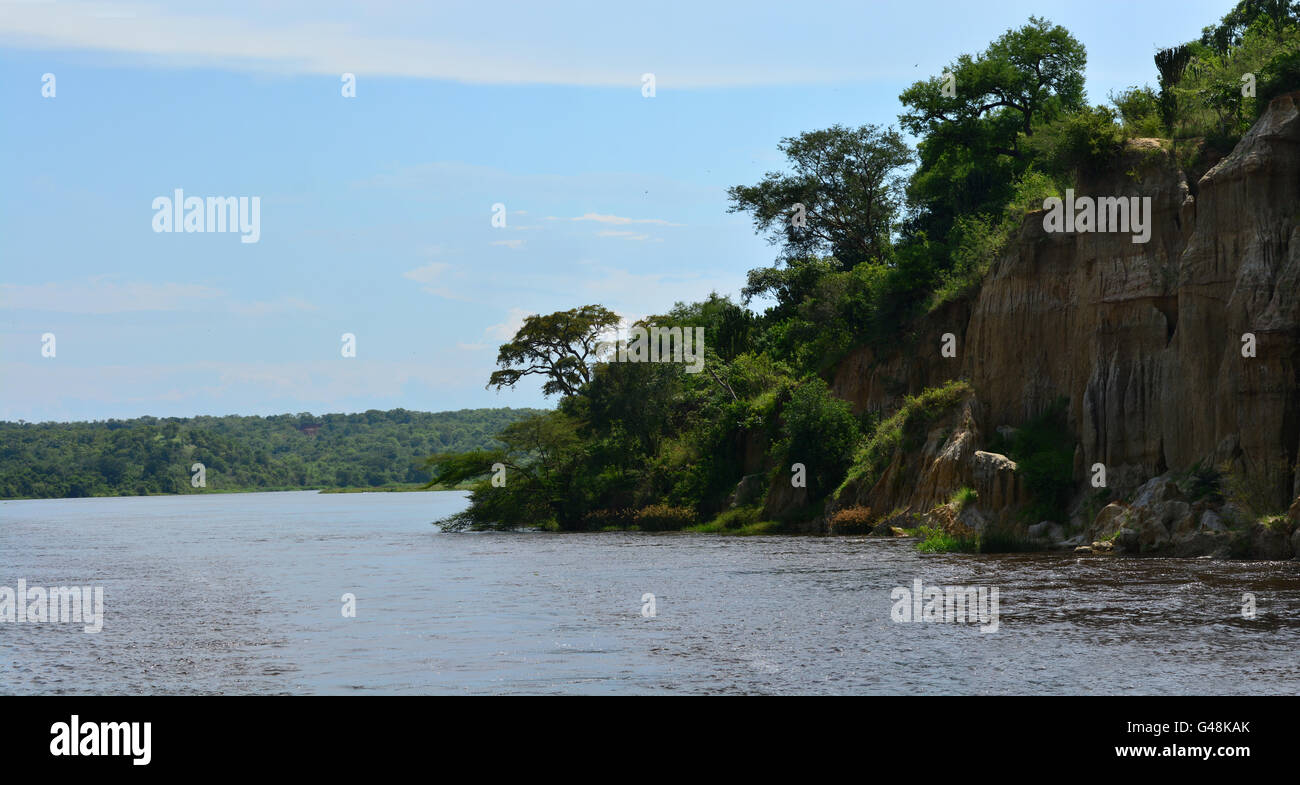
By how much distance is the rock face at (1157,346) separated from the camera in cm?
3306

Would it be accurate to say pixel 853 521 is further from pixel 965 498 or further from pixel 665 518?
pixel 665 518

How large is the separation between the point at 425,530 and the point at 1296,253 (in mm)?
48995

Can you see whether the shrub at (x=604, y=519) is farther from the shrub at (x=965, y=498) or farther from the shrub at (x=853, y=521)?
the shrub at (x=965, y=498)

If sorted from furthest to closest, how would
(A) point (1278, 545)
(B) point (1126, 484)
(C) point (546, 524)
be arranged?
(C) point (546, 524)
(B) point (1126, 484)
(A) point (1278, 545)

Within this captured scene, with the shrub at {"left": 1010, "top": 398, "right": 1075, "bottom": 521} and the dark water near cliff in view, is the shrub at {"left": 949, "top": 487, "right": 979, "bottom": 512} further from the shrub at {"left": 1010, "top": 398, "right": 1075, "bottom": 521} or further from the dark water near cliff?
the dark water near cliff

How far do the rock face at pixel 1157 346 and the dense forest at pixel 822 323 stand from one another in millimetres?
1857

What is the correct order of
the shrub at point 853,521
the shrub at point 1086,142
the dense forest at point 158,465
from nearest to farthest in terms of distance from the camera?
the shrub at point 1086,142 < the shrub at point 853,521 < the dense forest at point 158,465

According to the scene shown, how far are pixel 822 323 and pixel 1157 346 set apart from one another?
27874mm

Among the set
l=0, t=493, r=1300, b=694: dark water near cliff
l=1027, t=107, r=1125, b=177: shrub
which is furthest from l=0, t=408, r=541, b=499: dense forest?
l=0, t=493, r=1300, b=694: dark water near cliff

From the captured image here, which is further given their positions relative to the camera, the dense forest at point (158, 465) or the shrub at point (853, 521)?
the dense forest at point (158, 465)

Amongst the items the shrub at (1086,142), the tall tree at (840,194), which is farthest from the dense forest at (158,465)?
the shrub at (1086,142)

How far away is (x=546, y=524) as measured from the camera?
219ft
